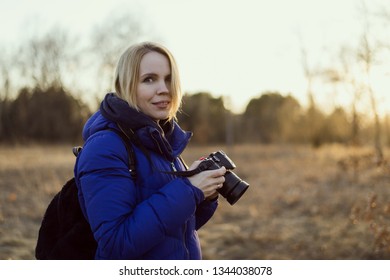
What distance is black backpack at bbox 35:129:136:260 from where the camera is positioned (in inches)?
57.8

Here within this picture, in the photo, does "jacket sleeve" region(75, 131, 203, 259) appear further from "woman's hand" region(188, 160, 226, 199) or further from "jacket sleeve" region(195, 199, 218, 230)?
"jacket sleeve" region(195, 199, 218, 230)

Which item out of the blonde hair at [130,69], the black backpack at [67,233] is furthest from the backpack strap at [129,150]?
the blonde hair at [130,69]

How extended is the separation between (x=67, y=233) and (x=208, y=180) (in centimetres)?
53

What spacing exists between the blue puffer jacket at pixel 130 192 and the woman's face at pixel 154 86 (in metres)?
0.09

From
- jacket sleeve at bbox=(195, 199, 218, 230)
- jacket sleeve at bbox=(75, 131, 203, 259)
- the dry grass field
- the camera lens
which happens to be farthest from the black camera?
the dry grass field

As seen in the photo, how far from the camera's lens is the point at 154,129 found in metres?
1.48

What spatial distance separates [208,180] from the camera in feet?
4.98

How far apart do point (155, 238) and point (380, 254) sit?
348 cm

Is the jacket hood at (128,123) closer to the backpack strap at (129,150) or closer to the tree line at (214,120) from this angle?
the backpack strap at (129,150)

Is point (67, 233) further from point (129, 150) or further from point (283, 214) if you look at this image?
point (283, 214)
